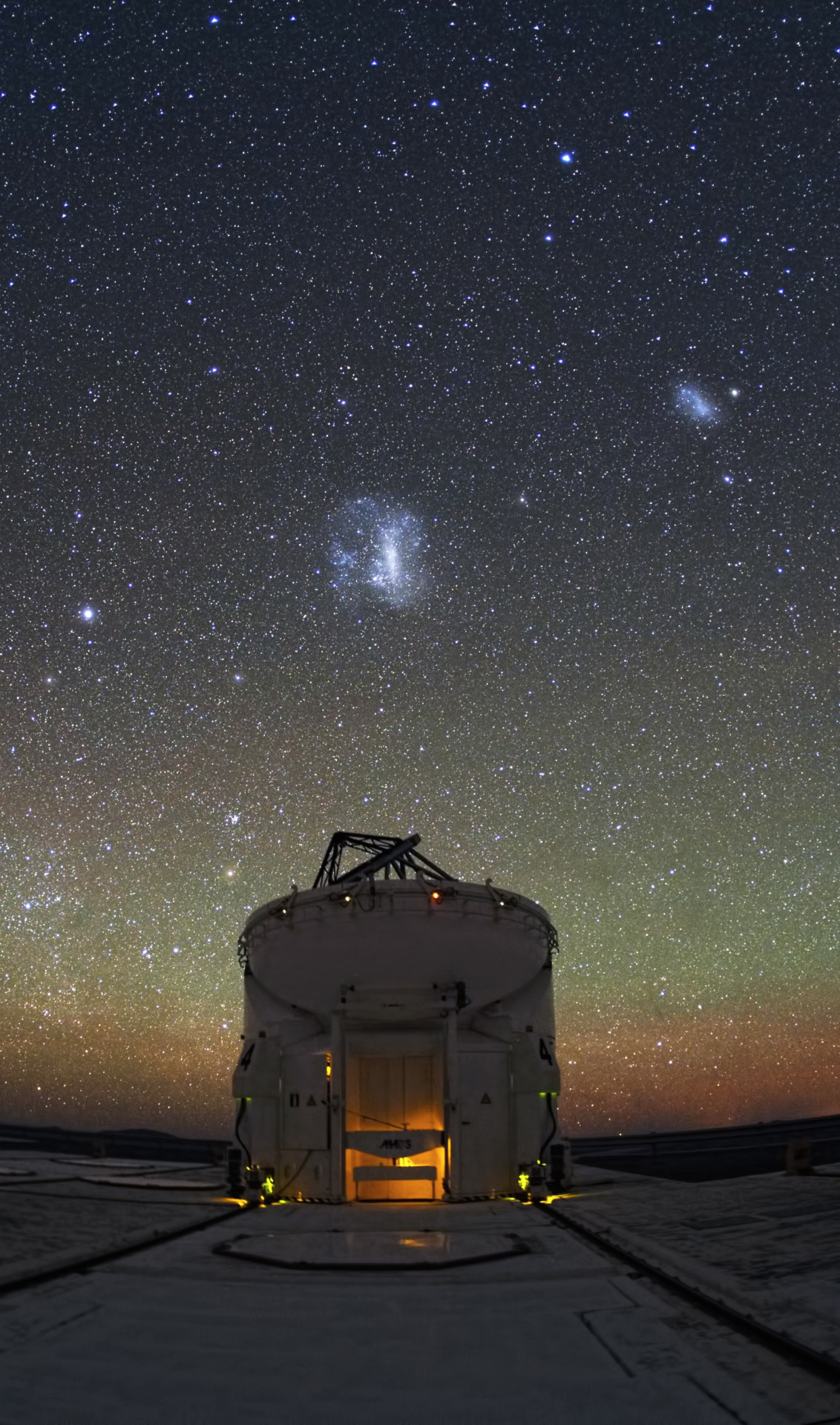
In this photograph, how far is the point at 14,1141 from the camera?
58281 mm

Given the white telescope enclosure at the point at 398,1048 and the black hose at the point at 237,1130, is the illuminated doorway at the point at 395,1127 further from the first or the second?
the black hose at the point at 237,1130

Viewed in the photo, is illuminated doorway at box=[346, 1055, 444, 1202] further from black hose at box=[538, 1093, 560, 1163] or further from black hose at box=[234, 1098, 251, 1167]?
black hose at box=[234, 1098, 251, 1167]

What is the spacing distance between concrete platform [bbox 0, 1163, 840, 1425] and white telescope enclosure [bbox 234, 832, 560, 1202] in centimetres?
1416

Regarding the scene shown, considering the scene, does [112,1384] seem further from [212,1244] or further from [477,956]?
[477,956]

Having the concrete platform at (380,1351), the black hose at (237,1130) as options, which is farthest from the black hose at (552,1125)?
the concrete platform at (380,1351)

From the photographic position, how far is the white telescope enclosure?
76.6ft

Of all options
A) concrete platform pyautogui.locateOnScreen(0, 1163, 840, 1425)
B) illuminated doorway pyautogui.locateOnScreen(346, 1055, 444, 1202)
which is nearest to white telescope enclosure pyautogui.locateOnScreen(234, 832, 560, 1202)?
illuminated doorway pyautogui.locateOnScreen(346, 1055, 444, 1202)

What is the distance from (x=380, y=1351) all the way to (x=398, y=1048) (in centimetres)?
1883

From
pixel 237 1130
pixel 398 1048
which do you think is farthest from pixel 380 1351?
pixel 237 1130

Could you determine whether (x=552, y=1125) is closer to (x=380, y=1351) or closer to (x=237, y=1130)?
(x=237, y=1130)

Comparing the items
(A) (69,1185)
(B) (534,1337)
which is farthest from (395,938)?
(B) (534,1337)

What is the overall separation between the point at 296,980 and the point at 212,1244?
14.8 m

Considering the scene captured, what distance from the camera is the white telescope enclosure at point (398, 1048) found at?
76.6 feet

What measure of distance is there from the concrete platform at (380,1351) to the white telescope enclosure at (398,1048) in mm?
14160
